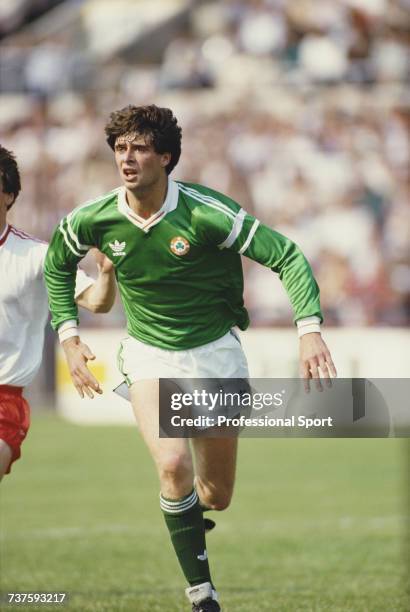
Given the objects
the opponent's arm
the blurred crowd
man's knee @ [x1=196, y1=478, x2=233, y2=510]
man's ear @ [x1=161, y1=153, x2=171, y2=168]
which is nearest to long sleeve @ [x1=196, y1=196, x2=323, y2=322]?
man's ear @ [x1=161, y1=153, x2=171, y2=168]

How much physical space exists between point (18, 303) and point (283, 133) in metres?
13.8

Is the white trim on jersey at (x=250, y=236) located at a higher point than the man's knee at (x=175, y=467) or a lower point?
higher

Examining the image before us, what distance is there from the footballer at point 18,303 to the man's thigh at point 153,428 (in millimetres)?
445

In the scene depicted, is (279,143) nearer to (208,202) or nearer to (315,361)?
(208,202)

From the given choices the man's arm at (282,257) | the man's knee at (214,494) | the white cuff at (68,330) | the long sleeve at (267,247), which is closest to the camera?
the man's arm at (282,257)

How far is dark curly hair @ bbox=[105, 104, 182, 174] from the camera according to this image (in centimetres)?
515

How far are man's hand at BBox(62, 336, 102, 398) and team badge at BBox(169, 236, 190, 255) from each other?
58 cm

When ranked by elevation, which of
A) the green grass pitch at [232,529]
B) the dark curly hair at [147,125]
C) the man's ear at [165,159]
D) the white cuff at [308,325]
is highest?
the dark curly hair at [147,125]

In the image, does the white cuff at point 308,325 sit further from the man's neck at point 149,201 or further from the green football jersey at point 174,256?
the man's neck at point 149,201

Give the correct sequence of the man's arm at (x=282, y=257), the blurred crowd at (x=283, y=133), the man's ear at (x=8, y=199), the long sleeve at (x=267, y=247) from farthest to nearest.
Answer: the blurred crowd at (x=283, y=133), the man's ear at (x=8, y=199), the long sleeve at (x=267, y=247), the man's arm at (x=282, y=257)

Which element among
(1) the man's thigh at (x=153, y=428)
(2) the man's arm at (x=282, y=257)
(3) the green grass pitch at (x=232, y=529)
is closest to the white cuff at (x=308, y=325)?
(2) the man's arm at (x=282, y=257)

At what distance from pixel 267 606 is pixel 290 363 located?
10.6 m

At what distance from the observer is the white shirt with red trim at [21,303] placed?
5.57 metres

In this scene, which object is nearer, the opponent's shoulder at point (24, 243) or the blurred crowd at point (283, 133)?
the opponent's shoulder at point (24, 243)
